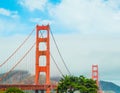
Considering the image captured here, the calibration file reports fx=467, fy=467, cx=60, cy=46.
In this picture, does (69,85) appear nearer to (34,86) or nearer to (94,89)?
(94,89)

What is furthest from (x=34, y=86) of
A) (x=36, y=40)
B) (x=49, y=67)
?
(x=36, y=40)

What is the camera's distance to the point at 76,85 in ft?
226

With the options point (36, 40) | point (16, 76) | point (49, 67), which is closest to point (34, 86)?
point (49, 67)

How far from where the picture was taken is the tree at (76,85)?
228ft

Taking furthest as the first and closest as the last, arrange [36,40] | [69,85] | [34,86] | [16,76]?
1. [16,76]
2. [36,40]
3. [34,86]
4. [69,85]

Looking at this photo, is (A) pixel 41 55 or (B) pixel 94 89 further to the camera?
(A) pixel 41 55

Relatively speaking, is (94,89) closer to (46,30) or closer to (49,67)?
(49,67)

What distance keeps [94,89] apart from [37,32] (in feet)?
81.0

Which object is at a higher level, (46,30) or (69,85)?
(46,30)

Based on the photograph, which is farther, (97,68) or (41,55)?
(97,68)

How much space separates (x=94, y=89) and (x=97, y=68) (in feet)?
302

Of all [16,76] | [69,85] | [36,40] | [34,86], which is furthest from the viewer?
[16,76]

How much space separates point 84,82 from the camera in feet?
233

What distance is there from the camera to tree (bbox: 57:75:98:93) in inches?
2739
